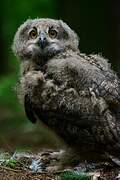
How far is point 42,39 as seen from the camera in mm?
7910

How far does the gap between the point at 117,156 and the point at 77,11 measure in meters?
7.42

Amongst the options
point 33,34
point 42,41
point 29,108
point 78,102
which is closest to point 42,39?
point 42,41

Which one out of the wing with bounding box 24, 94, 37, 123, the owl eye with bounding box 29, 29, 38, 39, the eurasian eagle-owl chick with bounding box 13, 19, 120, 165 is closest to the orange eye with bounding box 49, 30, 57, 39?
the owl eye with bounding box 29, 29, 38, 39

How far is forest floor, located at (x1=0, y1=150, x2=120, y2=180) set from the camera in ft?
22.4

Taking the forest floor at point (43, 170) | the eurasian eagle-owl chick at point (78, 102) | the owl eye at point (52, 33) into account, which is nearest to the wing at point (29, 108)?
the eurasian eagle-owl chick at point (78, 102)

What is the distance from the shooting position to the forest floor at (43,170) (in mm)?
6832

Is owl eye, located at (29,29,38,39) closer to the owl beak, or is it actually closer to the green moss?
the owl beak

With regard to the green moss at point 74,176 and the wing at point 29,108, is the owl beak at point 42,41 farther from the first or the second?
the green moss at point 74,176

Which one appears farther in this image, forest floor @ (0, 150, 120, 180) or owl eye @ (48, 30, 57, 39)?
owl eye @ (48, 30, 57, 39)

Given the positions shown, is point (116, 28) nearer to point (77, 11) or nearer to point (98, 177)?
point (77, 11)

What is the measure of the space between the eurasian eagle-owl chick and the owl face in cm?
38

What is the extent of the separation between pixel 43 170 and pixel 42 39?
1519mm

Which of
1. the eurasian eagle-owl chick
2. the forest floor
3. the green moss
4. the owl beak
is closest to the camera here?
the green moss

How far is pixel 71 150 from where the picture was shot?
7414 millimetres
